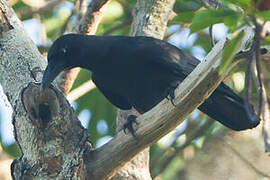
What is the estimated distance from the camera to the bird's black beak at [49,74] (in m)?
4.07

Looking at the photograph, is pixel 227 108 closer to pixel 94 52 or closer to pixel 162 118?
pixel 162 118

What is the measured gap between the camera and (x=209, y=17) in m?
2.27

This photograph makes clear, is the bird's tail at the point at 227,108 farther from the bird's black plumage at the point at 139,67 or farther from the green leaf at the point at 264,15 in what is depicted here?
the green leaf at the point at 264,15

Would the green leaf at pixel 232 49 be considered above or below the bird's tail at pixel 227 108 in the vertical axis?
above

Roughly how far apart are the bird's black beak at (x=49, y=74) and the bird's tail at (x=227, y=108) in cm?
150

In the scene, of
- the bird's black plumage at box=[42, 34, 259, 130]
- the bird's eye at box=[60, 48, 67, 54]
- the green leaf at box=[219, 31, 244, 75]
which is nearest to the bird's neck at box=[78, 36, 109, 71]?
the bird's black plumage at box=[42, 34, 259, 130]

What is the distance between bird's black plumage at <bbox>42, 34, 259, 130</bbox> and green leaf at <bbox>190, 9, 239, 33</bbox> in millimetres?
2403

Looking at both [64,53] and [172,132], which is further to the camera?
[172,132]

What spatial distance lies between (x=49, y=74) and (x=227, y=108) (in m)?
1.73

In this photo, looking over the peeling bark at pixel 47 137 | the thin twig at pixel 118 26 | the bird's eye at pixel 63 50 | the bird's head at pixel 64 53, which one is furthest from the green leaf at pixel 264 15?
the thin twig at pixel 118 26

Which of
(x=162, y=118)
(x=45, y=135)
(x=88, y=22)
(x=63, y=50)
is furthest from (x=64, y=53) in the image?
(x=162, y=118)

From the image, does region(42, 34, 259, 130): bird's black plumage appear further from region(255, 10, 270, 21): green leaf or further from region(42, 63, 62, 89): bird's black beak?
region(255, 10, 270, 21): green leaf

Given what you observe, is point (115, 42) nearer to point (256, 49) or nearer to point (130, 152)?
point (130, 152)

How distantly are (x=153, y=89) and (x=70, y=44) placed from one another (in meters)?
0.95
